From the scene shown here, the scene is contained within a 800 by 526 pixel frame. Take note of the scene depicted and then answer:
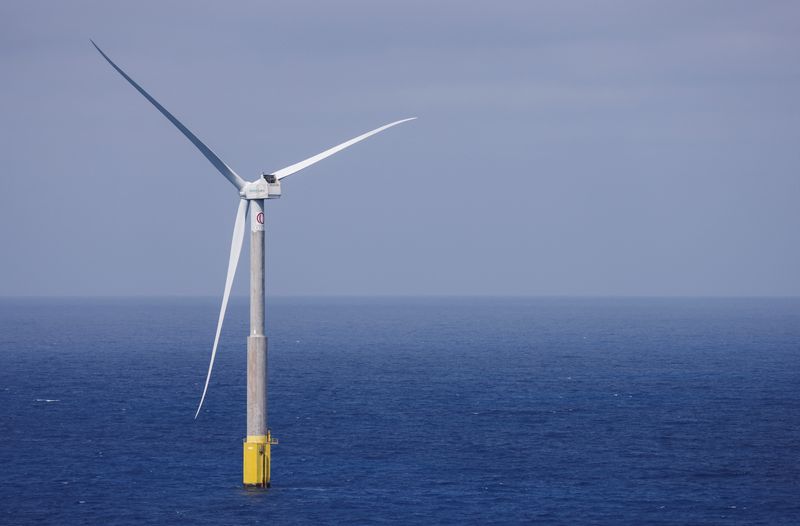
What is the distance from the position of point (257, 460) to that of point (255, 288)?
12236 millimetres

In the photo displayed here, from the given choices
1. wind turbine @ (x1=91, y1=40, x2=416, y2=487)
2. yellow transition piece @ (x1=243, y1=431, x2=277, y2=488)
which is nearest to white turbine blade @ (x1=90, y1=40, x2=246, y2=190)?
wind turbine @ (x1=91, y1=40, x2=416, y2=487)

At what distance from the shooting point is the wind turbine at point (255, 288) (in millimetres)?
82688

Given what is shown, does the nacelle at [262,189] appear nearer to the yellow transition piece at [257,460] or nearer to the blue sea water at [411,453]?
the yellow transition piece at [257,460]

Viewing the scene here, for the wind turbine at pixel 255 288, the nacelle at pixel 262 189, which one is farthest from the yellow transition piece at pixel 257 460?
the nacelle at pixel 262 189

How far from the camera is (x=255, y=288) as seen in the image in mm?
84500

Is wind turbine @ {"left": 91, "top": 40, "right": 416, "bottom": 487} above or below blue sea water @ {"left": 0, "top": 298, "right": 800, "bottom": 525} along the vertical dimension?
above

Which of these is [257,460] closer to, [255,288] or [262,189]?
[255,288]

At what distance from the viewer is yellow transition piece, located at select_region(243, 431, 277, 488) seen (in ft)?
274

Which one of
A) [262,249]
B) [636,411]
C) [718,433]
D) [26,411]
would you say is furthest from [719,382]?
[262,249]

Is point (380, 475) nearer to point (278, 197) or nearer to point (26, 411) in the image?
point (278, 197)

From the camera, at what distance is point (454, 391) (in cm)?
16400

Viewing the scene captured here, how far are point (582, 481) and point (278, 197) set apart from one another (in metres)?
32.8

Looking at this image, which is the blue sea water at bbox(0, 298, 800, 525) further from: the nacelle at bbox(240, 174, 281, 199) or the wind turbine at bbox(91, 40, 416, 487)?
the nacelle at bbox(240, 174, 281, 199)

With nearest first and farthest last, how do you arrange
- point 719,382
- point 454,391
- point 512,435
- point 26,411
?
point 512,435, point 26,411, point 454,391, point 719,382
